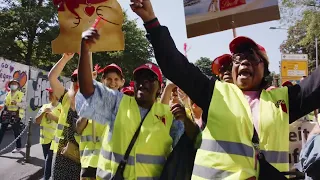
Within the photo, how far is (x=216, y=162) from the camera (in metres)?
1.86

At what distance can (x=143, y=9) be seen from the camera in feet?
6.08

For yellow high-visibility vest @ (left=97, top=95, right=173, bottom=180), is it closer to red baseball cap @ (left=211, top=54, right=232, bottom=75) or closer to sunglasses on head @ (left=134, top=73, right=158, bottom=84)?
sunglasses on head @ (left=134, top=73, right=158, bottom=84)

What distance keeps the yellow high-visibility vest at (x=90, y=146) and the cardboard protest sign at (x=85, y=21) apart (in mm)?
946

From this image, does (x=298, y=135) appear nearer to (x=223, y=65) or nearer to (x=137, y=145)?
(x=223, y=65)

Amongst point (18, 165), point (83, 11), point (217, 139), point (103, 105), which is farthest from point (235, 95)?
point (18, 165)

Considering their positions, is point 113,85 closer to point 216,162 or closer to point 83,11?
point 83,11

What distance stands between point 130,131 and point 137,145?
0.11 metres

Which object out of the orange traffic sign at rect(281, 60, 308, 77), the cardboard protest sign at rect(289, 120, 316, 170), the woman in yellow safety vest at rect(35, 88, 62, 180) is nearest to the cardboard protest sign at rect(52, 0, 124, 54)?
the cardboard protest sign at rect(289, 120, 316, 170)

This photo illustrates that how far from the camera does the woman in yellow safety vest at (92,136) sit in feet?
12.2

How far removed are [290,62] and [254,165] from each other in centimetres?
1784

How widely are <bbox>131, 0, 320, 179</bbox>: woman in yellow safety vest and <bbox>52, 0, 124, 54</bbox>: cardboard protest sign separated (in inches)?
51.2

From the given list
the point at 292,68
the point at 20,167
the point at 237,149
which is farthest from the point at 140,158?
the point at 292,68

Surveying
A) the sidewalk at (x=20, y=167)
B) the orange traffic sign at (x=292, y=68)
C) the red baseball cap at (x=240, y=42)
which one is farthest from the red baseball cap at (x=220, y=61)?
the orange traffic sign at (x=292, y=68)

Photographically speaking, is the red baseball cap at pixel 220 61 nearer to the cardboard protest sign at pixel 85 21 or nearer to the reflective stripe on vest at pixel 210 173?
the cardboard protest sign at pixel 85 21
